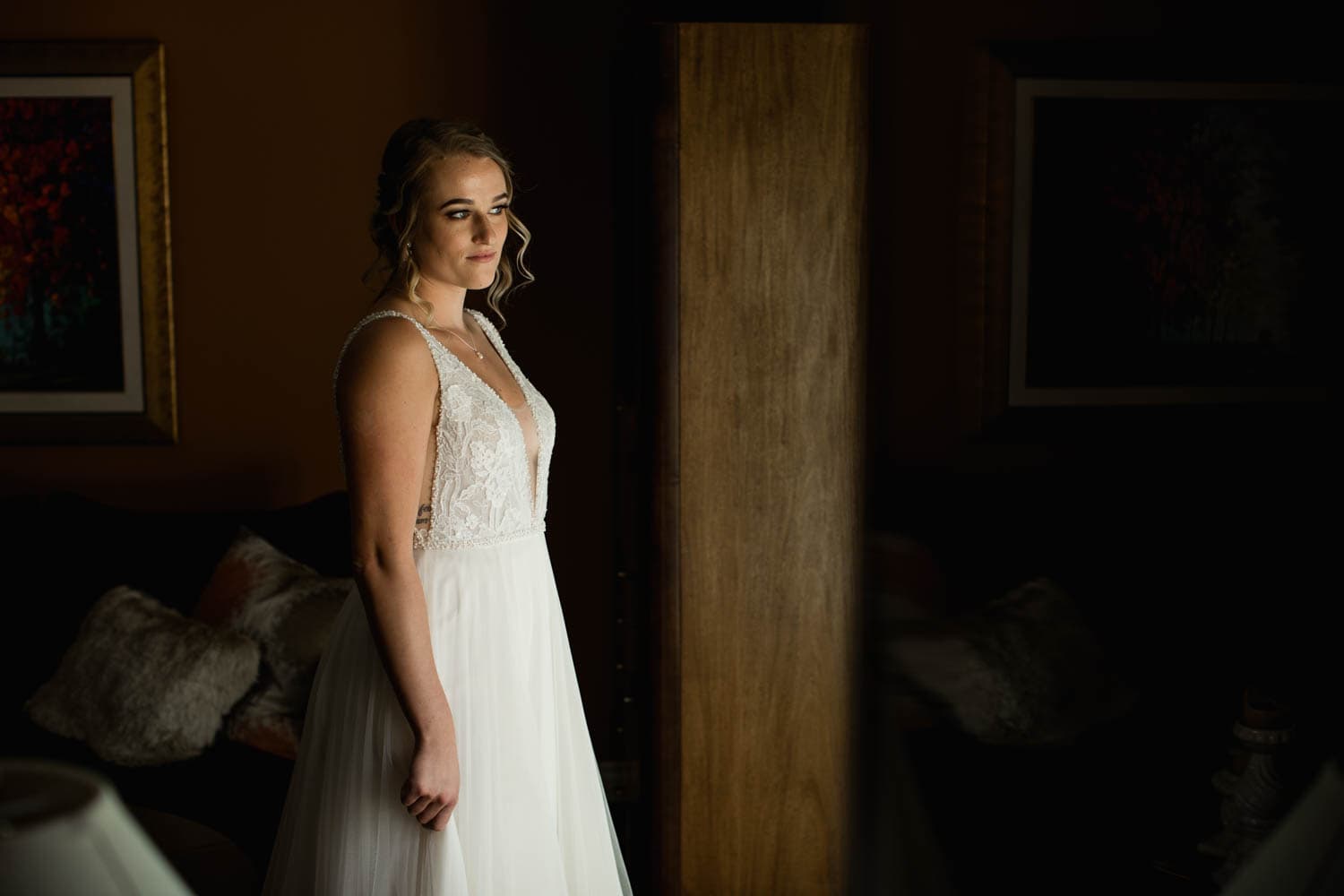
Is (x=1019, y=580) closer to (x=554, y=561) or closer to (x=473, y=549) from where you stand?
(x=473, y=549)

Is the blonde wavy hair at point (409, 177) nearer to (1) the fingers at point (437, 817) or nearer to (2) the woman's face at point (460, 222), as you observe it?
(2) the woman's face at point (460, 222)

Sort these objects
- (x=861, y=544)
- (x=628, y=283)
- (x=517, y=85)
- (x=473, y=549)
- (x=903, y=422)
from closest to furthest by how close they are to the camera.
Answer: (x=903, y=422) < (x=861, y=544) < (x=473, y=549) < (x=628, y=283) < (x=517, y=85)

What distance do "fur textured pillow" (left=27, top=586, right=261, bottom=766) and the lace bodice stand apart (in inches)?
38.8

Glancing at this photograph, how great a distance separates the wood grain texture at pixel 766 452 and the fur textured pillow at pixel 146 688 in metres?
0.89

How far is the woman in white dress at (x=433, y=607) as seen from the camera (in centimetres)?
118

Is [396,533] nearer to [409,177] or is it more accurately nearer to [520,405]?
[520,405]

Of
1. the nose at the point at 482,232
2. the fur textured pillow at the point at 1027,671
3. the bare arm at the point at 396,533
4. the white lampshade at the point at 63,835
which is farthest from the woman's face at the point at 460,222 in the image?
the white lampshade at the point at 63,835

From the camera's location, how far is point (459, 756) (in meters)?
1.25

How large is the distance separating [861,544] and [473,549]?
645 mm

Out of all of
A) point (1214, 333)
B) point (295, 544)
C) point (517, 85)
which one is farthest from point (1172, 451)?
point (517, 85)

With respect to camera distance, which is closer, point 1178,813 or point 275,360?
point 1178,813

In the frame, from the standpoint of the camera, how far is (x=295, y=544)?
7.63ft

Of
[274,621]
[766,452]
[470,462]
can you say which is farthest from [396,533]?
[274,621]

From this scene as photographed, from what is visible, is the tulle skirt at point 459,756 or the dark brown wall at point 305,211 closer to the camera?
the tulle skirt at point 459,756
